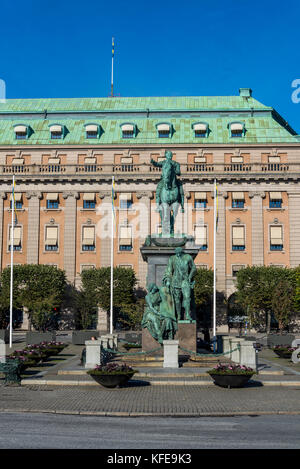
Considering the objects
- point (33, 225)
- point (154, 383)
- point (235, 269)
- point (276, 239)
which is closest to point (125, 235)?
point (33, 225)

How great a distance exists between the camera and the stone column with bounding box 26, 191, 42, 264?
66.1 meters

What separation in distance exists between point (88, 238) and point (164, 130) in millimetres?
15623

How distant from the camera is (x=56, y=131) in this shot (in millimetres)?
69500

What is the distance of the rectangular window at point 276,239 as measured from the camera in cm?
6469

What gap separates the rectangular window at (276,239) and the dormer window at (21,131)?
30620 mm

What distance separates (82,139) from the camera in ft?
227

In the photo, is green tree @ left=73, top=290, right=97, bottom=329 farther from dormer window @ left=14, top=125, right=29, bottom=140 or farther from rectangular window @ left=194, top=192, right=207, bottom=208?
dormer window @ left=14, top=125, right=29, bottom=140

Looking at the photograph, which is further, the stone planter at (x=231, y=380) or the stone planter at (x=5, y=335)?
the stone planter at (x=5, y=335)

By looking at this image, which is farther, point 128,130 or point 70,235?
point 128,130

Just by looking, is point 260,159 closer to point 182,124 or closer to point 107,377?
point 182,124

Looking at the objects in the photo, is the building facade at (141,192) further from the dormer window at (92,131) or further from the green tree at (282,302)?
the green tree at (282,302)

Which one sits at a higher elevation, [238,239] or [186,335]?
[238,239]

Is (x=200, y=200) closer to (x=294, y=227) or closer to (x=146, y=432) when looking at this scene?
(x=294, y=227)

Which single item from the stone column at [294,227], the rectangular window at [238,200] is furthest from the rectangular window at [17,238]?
the stone column at [294,227]
